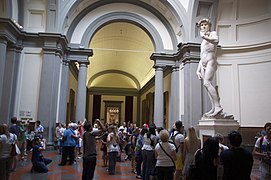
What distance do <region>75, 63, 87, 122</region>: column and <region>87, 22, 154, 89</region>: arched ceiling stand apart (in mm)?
2515

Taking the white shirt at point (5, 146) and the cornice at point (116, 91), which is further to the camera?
the cornice at point (116, 91)

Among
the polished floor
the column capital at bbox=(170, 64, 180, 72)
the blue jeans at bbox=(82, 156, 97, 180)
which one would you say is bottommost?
the polished floor

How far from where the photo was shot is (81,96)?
11.7 meters

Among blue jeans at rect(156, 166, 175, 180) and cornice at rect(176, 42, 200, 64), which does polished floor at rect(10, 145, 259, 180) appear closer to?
blue jeans at rect(156, 166, 175, 180)

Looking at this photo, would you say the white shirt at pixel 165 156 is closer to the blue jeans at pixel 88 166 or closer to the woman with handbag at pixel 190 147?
the woman with handbag at pixel 190 147

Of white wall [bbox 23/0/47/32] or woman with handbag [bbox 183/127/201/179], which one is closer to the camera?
woman with handbag [bbox 183/127/201/179]

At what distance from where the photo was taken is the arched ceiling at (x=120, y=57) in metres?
16.8

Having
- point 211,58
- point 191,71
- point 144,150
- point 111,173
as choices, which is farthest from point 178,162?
point 191,71

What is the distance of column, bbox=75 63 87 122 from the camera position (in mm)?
11438

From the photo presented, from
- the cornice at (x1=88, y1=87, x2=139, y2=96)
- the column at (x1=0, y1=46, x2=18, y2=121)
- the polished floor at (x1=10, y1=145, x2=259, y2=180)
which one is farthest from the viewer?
the cornice at (x1=88, y1=87, x2=139, y2=96)

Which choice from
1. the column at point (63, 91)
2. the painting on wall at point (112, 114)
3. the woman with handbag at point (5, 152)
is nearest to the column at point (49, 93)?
the column at point (63, 91)

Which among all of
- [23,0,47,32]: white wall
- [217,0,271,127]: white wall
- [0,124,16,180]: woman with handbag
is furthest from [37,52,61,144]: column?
[217,0,271,127]: white wall

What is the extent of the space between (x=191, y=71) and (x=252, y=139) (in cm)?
395

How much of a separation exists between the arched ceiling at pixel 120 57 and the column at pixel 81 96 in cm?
251
